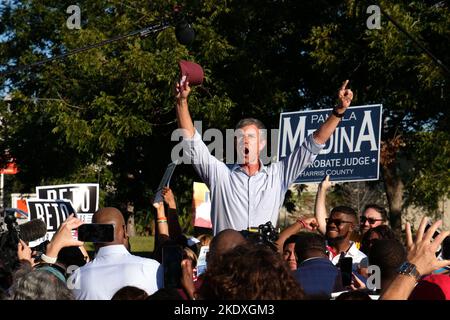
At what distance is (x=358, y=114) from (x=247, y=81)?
10.3m

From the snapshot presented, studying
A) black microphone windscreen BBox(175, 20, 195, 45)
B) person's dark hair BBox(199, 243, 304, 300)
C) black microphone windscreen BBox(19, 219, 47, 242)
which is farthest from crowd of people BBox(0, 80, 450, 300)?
black microphone windscreen BBox(175, 20, 195, 45)

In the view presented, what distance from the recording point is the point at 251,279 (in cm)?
355

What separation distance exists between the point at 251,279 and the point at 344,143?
6860 mm

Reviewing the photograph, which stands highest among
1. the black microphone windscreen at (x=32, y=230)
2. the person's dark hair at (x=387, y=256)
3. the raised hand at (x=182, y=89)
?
the raised hand at (x=182, y=89)

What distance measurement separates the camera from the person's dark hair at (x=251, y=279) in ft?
11.6

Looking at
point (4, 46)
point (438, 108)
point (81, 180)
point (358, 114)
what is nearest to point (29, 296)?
point (358, 114)

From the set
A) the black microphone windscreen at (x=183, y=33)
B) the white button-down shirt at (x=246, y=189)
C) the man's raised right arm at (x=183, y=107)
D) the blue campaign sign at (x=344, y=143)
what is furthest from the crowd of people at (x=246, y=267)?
the black microphone windscreen at (x=183, y=33)

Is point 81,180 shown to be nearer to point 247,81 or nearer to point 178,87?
point 247,81

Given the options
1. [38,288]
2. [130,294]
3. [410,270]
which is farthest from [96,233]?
[410,270]

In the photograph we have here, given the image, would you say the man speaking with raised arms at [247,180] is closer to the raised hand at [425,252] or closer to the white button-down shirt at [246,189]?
the white button-down shirt at [246,189]

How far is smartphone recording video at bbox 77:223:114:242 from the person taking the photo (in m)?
5.62

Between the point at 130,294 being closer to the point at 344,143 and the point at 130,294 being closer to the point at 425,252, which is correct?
the point at 425,252

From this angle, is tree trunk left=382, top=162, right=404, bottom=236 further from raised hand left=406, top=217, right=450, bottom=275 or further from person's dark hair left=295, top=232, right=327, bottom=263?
raised hand left=406, top=217, right=450, bottom=275

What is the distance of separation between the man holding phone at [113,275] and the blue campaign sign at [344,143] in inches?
182
